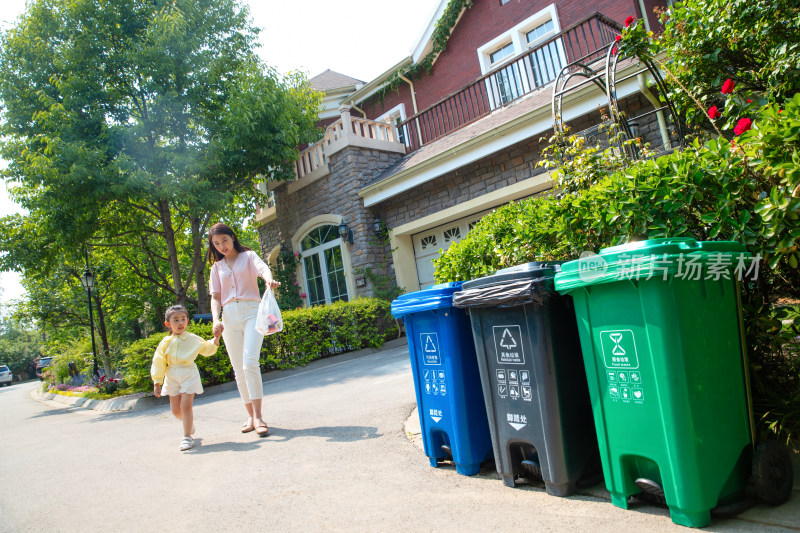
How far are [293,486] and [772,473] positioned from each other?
2450 mm

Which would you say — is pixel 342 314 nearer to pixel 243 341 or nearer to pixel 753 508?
pixel 243 341

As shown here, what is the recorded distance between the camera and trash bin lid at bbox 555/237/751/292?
1.94 meters

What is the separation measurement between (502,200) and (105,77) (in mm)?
9195

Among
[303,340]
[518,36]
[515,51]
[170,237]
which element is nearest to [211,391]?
[303,340]

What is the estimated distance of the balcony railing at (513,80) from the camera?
368 inches

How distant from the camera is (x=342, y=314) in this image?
10.3 metres

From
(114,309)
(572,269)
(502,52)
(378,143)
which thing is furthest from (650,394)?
(114,309)

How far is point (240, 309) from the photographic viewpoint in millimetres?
4484

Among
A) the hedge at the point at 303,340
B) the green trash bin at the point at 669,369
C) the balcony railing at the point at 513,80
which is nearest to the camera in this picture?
the green trash bin at the point at 669,369

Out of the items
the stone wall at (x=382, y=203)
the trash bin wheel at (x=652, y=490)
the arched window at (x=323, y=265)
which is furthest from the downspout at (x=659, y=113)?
the arched window at (x=323, y=265)

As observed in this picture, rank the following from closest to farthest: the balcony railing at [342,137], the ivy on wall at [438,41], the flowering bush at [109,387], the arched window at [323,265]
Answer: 1. the flowering bush at [109,387]
2. the balcony railing at [342,137]
3. the arched window at [323,265]
4. the ivy on wall at [438,41]

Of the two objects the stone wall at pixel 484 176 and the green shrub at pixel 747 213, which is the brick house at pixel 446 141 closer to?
the stone wall at pixel 484 176

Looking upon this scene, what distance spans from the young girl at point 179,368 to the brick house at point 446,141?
6524 millimetres

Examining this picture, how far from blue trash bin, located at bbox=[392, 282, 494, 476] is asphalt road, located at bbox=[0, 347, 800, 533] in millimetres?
165
